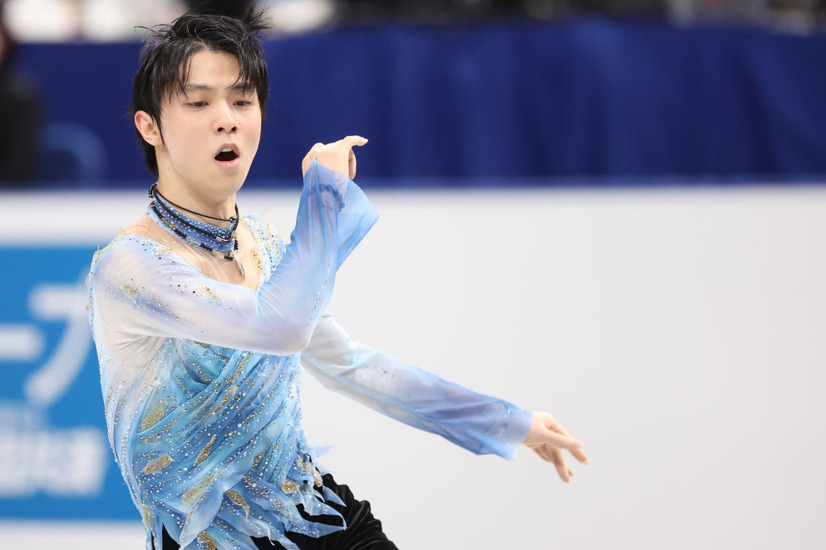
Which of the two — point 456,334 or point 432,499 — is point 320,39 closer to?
point 456,334

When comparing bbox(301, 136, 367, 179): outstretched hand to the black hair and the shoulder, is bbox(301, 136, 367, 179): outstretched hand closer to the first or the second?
the black hair

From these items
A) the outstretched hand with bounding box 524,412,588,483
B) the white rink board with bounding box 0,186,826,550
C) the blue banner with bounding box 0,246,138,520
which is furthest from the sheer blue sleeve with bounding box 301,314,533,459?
the blue banner with bounding box 0,246,138,520

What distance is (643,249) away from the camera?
10.8 ft

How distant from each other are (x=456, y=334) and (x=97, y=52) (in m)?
2.23

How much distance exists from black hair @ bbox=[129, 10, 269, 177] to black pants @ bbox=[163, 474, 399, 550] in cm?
71

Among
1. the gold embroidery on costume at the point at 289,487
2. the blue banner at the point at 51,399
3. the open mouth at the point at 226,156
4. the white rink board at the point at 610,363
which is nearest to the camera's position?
the open mouth at the point at 226,156

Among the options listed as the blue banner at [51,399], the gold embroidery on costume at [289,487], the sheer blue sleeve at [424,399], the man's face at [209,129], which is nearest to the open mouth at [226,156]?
the man's face at [209,129]

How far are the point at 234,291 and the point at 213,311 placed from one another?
0.04 m

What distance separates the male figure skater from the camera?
1479mm

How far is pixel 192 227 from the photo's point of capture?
162 centimetres

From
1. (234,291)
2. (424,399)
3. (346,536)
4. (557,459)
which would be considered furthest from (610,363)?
(234,291)

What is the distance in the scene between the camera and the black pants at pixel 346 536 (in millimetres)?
1685

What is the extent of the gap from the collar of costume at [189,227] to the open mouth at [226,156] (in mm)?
112

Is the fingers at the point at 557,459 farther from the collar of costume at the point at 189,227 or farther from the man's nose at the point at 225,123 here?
the man's nose at the point at 225,123
